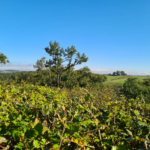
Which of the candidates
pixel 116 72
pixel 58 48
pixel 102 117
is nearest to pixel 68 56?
pixel 58 48

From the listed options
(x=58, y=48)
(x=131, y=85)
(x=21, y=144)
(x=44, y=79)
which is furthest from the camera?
(x=44, y=79)

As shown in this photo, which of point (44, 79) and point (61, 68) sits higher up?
point (61, 68)

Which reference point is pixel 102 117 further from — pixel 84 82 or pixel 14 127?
pixel 84 82

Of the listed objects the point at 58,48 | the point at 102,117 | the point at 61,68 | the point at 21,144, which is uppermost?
the point at 58,48

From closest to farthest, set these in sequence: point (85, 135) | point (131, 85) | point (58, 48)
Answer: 1. point (85, 135)
2. point (58, 48)
3. point (131, 85)

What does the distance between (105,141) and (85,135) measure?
0.57ft

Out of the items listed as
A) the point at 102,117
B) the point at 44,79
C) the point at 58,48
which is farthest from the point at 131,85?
the point at 102,117

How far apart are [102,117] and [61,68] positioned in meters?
34.9

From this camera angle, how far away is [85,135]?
0.95 meters

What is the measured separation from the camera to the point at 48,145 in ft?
2.62

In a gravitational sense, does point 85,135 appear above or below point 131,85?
above

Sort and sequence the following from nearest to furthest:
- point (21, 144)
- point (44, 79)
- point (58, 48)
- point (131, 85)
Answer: point (21, 144) → point (58, 48) → point (131, 85) → point (44, 79)

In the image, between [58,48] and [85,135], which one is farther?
[58,48]

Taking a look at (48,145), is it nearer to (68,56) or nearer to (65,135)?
(65,135)
